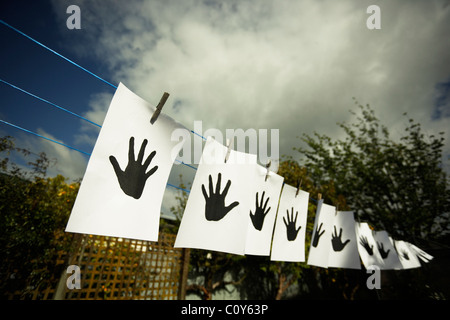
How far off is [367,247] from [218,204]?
3.50 m

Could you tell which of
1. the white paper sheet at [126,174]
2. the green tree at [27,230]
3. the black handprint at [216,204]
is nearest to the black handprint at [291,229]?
the black handprint at [216,204]

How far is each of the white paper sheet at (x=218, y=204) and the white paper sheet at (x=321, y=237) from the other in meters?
1.58

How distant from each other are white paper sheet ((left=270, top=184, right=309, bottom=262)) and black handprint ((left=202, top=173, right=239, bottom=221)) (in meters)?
0.95

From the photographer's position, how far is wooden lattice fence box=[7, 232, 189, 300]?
3.20 metres

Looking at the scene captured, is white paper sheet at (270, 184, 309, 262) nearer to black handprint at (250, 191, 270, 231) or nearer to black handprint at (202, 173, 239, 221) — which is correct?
black handprint at (250, 191, 270, 231)

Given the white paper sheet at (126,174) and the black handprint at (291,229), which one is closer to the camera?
the white paper sheet at (126,174)

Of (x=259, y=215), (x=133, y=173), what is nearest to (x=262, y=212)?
(x=259, y=215)

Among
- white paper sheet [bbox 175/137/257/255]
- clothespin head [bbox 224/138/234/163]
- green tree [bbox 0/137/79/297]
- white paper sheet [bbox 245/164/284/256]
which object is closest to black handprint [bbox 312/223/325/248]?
white paper sheet [bbox 245/164/284/256]

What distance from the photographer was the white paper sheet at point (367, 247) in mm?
3662

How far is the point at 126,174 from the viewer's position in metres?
1.28

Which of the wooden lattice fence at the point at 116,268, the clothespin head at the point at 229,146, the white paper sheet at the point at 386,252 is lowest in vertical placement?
the wooden lattice fence at the point at 116,268

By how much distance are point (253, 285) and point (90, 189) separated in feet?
25.0

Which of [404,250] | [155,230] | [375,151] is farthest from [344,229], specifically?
[375,151]

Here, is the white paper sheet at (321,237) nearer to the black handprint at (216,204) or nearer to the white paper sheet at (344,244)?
the white paper sheet at (344,244)
